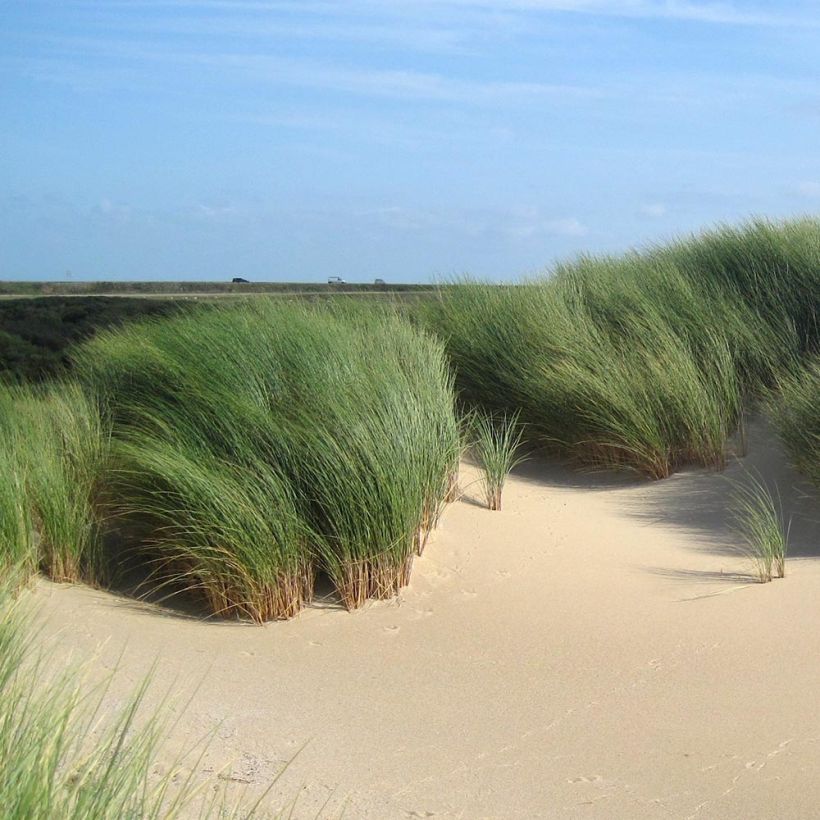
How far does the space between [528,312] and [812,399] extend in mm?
2364

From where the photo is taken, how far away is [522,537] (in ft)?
18.2

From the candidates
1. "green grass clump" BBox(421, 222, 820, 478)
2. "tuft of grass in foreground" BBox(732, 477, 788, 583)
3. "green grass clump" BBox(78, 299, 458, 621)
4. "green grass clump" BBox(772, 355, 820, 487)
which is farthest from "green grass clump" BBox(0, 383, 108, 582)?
"green grass clump" BBox(772, 355, 820, 487)

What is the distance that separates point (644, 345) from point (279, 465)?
3.64m

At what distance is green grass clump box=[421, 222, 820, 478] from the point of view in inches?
266

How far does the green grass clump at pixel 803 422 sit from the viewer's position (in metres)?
5.97

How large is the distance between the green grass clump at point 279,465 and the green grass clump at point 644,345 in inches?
52.3

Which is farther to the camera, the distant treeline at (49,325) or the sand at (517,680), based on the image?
the distant treeline at (49,325)

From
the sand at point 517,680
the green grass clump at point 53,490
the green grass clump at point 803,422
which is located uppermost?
the green grass clump at point 803,422

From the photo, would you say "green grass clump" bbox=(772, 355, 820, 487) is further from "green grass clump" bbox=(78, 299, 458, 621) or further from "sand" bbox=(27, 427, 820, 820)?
"green grass clump" bbox=(78, 299, 458, 621)

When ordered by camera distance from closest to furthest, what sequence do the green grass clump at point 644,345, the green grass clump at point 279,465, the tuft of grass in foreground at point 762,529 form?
the green grass clump at point 279,465, the tuft of grass in foreground at point 762,529, the green grass clump at point 644,345

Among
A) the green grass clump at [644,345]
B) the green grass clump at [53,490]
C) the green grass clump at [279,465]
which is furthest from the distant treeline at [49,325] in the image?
the green grass clump at [279,465]

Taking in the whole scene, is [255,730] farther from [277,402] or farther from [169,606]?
[277,402]

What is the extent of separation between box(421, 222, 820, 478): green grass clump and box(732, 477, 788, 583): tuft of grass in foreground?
1.87 feet

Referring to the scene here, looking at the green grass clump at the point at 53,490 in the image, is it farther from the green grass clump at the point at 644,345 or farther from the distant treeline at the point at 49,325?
the distant treeline at the point at 49,325
